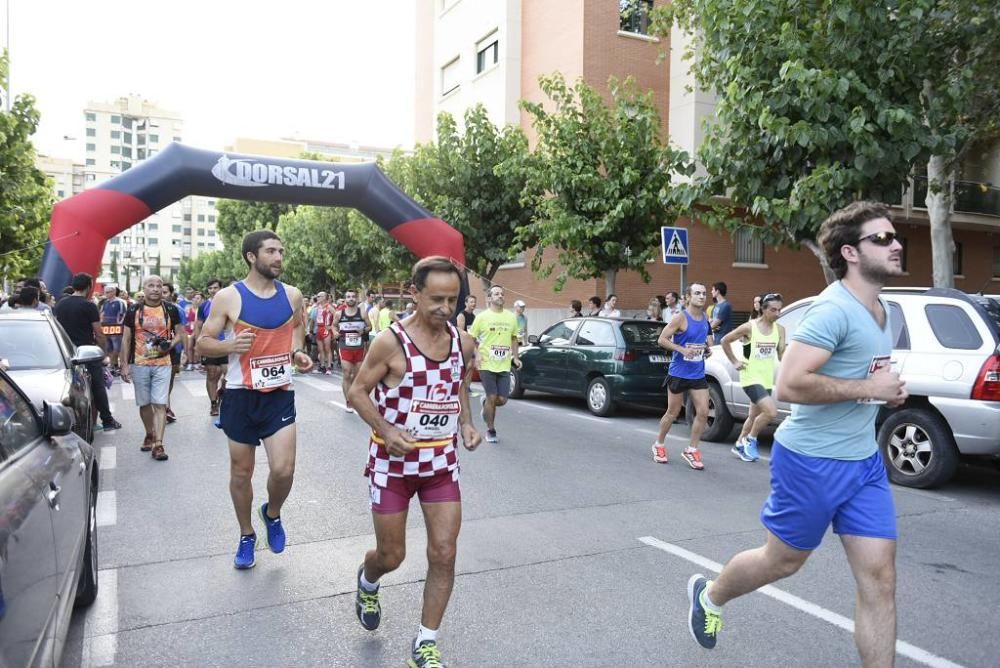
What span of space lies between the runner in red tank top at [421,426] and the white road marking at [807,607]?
6.39 feet

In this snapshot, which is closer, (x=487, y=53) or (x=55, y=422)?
(x=55, y=422)

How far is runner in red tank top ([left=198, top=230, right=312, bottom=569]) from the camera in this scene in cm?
483

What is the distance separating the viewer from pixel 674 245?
1371 centimetres

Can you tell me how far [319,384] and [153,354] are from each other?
8597 millimetres

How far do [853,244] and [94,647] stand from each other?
3.69m

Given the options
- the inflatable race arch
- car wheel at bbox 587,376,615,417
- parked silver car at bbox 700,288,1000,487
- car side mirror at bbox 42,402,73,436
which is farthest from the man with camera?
parked silver car at bbox 700,288,1000,487

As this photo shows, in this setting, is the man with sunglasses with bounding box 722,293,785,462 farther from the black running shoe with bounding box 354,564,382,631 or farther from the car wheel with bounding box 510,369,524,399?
the car wheel with bounding box 510,369,524,399

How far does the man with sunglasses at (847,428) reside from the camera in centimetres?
297

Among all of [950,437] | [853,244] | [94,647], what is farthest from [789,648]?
[950,437]

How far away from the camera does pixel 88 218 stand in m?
13.5

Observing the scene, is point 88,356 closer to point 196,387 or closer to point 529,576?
point 529,576


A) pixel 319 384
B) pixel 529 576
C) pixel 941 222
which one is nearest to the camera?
pixel 529 576

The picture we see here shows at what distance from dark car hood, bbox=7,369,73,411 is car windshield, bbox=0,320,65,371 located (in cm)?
15

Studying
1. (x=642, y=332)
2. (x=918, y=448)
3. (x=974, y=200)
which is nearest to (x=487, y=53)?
(x=974, y=200)
